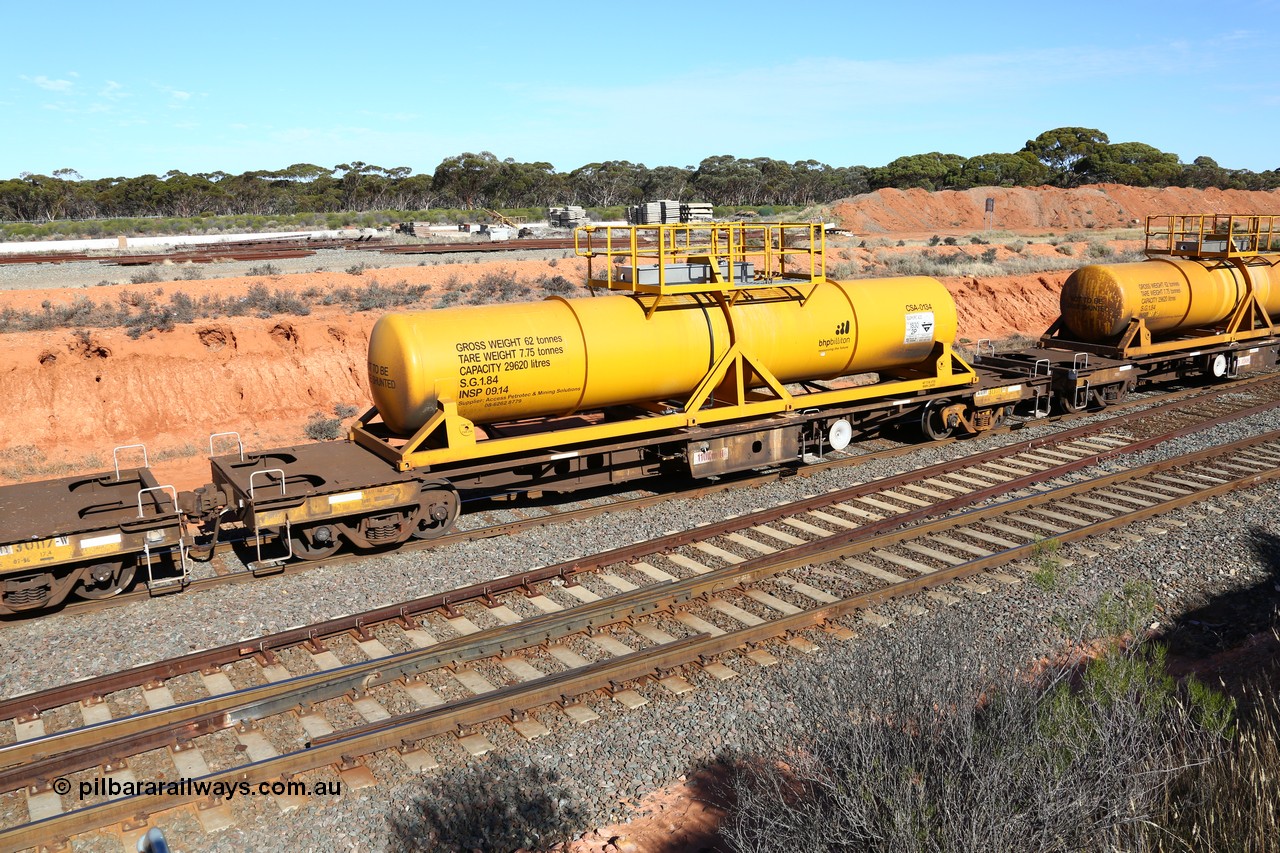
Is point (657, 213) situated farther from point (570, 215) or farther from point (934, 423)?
point (570, 215)

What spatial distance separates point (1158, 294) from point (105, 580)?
18.7 m

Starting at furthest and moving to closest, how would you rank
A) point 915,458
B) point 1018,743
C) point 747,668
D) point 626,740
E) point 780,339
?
point 915,458 → point 780,339 → point 747,668 → point 626,740 → point 1018,743

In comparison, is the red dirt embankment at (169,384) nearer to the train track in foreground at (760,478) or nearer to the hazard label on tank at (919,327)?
the train track in foreground at (760,478)

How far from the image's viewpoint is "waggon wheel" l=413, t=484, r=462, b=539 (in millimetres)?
11734

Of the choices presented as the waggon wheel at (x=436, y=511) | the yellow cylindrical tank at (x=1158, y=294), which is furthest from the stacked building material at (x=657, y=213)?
the yellow cylindrical tank at (x=1158, y=294)

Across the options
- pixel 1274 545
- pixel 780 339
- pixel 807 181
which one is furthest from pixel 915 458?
pixel 807 181

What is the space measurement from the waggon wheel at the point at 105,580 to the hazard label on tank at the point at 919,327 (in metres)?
11.4

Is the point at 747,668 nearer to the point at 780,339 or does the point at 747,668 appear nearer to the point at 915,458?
the point at 780,339

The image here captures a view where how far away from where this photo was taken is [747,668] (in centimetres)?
864

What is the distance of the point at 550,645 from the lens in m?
9.05

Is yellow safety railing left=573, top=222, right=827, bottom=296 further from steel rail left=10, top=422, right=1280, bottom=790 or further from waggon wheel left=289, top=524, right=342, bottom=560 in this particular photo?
waggon wheel left=289, top=524, right=342, bottom=560

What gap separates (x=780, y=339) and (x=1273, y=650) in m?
7.42

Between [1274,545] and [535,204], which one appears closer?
[1274,545]

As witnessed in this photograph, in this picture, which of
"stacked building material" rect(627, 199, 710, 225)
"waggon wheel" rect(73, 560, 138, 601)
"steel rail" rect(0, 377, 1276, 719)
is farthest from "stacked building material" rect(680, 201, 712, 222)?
"waggon wheel" rect(73, 560, 138, 601)
